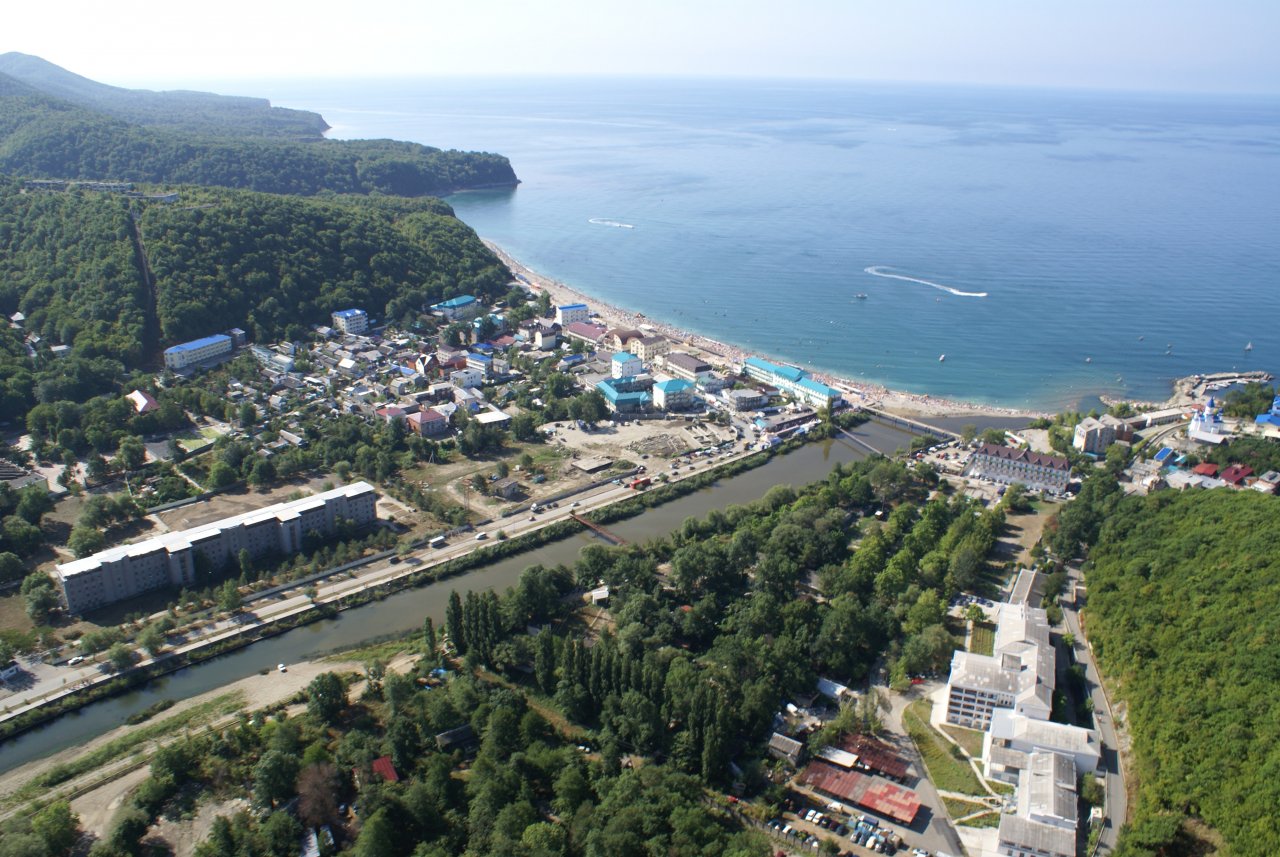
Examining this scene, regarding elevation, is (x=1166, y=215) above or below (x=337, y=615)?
above

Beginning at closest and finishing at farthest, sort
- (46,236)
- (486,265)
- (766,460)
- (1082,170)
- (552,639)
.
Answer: (552,639) → (766,460) → (46,236) → (486,265) → (1082,170)

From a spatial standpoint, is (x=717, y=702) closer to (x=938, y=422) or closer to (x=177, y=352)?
(x=938, y=422)

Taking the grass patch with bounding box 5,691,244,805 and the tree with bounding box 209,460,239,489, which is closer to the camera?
the grass patch with bounding box 5,691,244,805

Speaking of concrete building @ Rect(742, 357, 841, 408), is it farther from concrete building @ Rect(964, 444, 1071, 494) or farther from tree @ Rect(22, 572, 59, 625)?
tree @ Rect(22, 572, 59, 625)

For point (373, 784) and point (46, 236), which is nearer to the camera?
point (373, 784)

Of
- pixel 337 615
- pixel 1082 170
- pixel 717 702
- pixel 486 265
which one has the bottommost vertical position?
pixel 337 615

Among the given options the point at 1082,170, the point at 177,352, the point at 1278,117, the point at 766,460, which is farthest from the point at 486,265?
the point at 1278,117

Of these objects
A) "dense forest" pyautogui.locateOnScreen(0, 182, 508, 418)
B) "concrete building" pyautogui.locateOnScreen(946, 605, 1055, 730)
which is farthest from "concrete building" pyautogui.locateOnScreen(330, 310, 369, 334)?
"concrete building" pyautogui.locateOnScreen(946, 605, 1055, 730)
